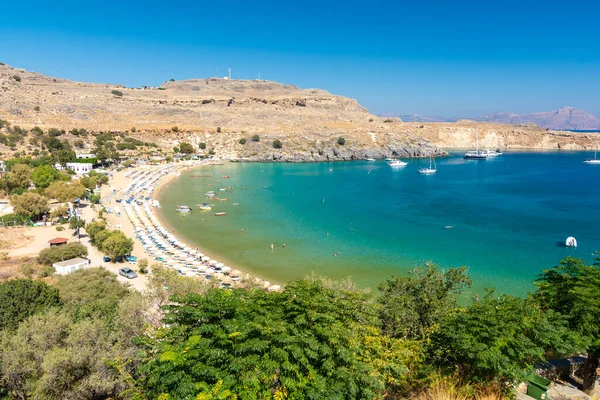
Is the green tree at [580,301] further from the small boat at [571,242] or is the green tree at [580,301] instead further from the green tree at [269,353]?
the small boat at [571,242]

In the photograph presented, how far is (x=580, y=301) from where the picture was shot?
12.3m

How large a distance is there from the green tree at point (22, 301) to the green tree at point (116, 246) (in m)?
11.7

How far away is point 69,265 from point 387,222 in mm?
36210

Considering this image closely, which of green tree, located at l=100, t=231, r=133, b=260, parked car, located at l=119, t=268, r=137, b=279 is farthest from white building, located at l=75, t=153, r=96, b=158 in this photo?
parked car, located at l=119, t=268, r=137, b=279

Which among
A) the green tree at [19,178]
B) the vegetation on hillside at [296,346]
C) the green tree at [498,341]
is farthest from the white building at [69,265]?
the green tree at [19,178]

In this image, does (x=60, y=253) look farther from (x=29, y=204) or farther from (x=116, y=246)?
(x=29, y=204)

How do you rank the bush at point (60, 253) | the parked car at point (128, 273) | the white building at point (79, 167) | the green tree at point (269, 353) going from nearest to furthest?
the green tree at point (269, 353) < the parked car at point (128, 273) < the bush at point (60, 253) < the white building at point (79, 167)

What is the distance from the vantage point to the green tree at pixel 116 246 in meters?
30.1

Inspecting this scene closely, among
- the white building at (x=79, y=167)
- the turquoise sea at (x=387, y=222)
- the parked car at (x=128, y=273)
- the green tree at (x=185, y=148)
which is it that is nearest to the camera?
the parked car at (x=128, y=273)

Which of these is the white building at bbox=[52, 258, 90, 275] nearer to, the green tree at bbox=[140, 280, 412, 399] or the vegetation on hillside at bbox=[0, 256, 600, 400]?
the vegetation on hillside at bbox=[0, 256, 600, 400]

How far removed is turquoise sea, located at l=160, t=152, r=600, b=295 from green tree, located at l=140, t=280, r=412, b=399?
65.6ft

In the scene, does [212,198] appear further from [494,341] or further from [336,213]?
[494,341]

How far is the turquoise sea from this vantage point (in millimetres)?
33719

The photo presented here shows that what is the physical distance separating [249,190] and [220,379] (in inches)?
2434
